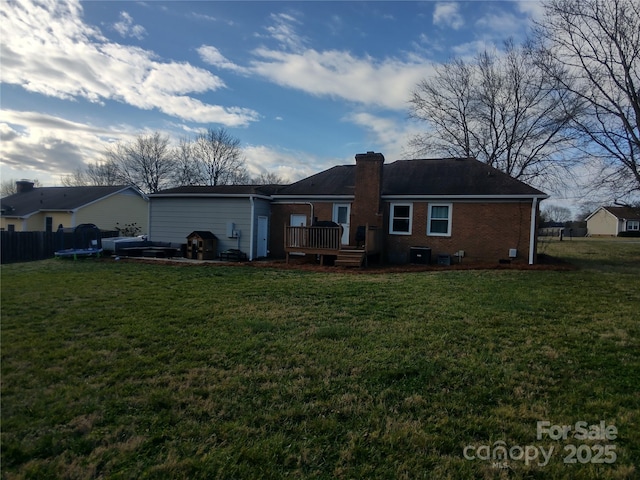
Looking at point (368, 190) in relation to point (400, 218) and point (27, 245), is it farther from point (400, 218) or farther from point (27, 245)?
point (27, 245)

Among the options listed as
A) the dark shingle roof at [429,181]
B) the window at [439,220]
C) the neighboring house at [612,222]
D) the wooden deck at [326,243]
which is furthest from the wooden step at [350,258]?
the neighboring house at [612,222]

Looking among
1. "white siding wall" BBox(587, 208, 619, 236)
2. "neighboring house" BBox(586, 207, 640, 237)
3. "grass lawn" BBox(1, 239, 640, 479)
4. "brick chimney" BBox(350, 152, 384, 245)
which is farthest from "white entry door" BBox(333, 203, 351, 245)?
"white siding wall" BBox(587, 208, 619, 236)

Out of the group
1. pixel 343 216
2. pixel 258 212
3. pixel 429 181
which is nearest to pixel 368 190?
pixel 343 216

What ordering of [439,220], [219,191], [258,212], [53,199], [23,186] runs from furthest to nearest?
[23,186] < [53,199] < [219,191] < [258,212] < [439,220]

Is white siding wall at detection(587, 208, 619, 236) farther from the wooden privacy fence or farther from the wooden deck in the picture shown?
the wooden privacy fence

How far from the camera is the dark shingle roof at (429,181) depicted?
49.0 ft

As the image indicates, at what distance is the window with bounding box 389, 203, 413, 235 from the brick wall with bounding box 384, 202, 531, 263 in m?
0.25

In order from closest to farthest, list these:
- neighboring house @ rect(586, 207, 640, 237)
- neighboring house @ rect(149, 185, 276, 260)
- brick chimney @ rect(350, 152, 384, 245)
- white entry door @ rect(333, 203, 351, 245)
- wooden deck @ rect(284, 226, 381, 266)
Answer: wooden deck @ rect(284, 226, 381, 266) < brick chimney @ rect(350, 152, 384, 245) < neighboring house @ rect(149, 185, 276, 260) < white entry door @ rect(333, 203, 351, 245) < neighboring house @ rect(586, 207, 640, 237)

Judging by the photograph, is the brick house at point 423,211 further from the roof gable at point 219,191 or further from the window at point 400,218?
the roof gable at point 219,191

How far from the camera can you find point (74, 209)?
26.5 m

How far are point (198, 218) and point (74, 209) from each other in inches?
589

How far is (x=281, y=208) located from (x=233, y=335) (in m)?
12.6

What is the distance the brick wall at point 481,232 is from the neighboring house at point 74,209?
2336cm

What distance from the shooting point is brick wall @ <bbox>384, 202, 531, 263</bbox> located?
47.2ft
